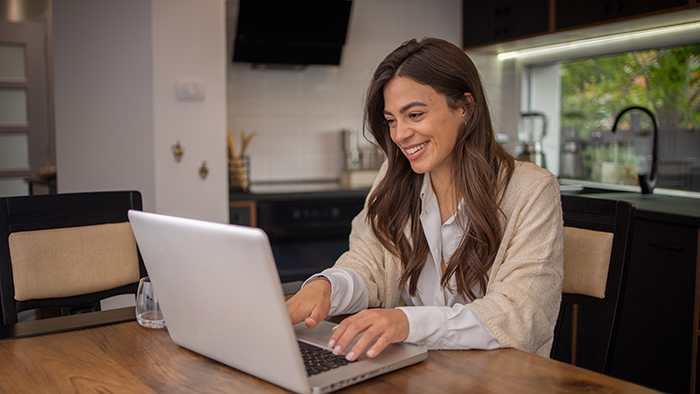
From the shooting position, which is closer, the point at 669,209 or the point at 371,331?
the point at 371,331

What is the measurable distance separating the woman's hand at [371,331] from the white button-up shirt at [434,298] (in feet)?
0.10

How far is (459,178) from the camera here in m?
1.39

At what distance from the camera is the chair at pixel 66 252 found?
1.41 meters

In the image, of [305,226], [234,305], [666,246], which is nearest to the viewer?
[234,305]

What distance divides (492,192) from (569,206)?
0.31m

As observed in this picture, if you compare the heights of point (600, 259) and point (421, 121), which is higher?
point (421, 121)

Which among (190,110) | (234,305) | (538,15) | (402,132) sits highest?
(538,15)

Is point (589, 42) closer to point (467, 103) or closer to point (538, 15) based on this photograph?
point (538, 15)

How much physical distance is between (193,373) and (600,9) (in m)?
3.00

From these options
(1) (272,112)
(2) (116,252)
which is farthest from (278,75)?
(2) (116,252)

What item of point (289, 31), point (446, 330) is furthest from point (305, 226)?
point (446, 330)

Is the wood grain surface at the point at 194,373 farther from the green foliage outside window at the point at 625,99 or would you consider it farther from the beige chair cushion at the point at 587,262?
the green foliage outside window at the point at 625,99

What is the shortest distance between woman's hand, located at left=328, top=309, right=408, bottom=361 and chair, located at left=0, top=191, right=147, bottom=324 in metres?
0.86

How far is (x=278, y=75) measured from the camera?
386cm
